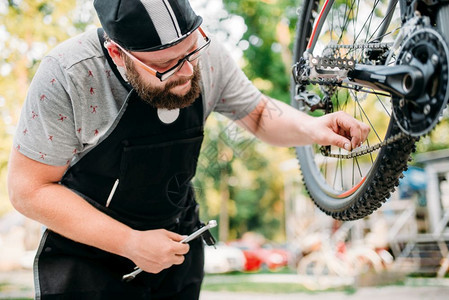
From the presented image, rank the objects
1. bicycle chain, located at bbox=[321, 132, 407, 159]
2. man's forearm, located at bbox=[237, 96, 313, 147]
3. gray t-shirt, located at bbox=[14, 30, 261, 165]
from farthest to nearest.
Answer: man's forearm, located at bbox=[237, 96, 313, 147] → gray t-shirt, located at bbox=[14, 30, 261, 165] → bicycle chain, located at bbox=[321, 132, 407, 159]

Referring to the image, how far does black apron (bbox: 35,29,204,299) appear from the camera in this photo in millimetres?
→ 1385

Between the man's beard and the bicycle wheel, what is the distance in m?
0.33

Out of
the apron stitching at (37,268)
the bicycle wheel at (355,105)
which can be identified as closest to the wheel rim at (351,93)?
the bicycle wheel at (355,105)

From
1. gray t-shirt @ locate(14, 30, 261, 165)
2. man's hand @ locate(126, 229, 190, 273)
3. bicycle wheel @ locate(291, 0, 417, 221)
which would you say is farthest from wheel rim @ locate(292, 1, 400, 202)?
gray t-shirt @ locate(14, 30, 261, 165)

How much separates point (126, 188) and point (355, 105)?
713 mm

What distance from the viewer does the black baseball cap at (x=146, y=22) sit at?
118 cm

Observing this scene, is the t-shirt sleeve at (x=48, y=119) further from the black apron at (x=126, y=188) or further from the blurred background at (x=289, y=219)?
the blurred background at (x=289, y=219)

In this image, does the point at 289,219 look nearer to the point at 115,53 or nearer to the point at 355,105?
the point at 355,105

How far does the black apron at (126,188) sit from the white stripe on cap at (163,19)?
24cm

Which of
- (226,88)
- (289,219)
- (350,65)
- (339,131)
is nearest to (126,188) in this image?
(226,88)

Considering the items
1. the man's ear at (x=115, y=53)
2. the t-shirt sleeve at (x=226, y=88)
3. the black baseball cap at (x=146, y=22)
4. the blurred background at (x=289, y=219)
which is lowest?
the blurred background at (x=289, y=219)

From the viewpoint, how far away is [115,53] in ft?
4.35

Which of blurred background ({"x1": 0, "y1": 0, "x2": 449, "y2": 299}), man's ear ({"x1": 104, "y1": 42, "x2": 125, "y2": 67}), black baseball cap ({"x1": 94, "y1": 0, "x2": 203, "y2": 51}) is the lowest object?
blurred background ({"x1": 0, "y1": 0, "x2": 449, "y2": 299})

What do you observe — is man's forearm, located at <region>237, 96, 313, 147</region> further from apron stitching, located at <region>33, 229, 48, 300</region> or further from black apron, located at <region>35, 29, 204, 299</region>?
apron stitching, located at <region>33, 229, 48, 300</region>
